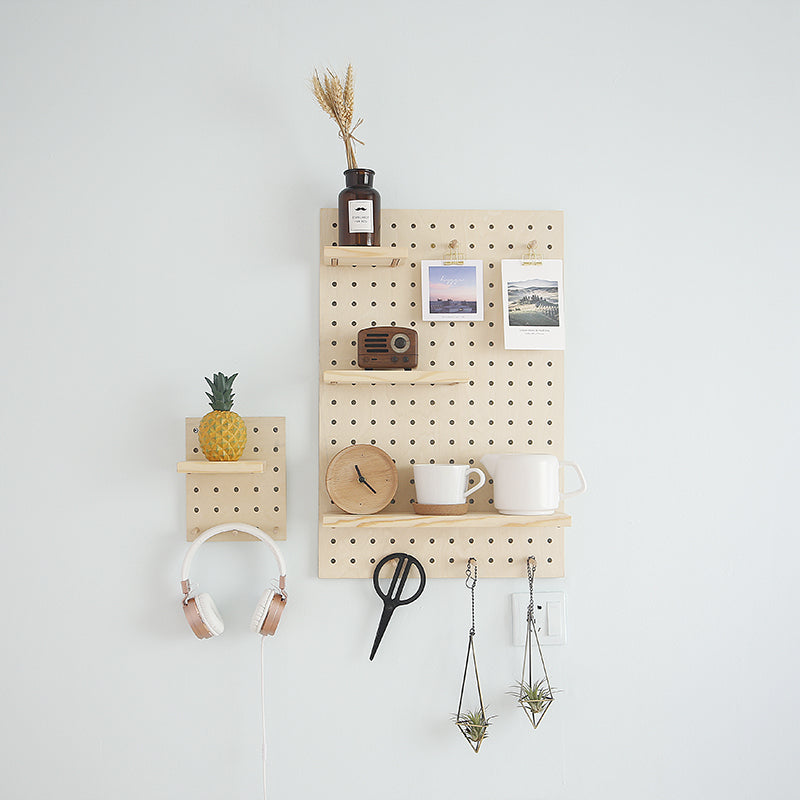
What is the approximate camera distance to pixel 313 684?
1576 mm

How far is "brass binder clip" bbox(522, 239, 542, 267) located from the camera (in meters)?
1.60

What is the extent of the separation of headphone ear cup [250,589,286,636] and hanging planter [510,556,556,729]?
501 mm

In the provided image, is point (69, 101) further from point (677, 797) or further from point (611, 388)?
point (677, 797)

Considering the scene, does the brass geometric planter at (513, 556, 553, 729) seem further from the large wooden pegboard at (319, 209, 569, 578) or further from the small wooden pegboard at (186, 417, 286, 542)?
the small wooden pegboard at (186, 417, 286, 542)

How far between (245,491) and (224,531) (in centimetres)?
9

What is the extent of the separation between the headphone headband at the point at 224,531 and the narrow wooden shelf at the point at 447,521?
13 cm

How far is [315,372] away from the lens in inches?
62.9

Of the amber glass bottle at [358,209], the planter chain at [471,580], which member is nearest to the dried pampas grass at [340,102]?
the amber glass bottle at [358,209]

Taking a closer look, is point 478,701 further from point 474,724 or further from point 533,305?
point 533,305

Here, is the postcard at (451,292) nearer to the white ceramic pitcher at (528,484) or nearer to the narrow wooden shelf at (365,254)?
the narrow wooden shelf at (365,254)

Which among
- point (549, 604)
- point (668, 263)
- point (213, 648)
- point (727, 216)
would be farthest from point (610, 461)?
point (213, 648)

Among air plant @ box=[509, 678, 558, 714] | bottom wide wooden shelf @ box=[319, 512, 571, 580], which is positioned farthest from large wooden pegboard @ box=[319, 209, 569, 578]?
air plant @ box=[509, 678, 558, 714]

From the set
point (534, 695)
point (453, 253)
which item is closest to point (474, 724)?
point (534, 695)

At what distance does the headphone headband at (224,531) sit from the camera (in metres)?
1.50
